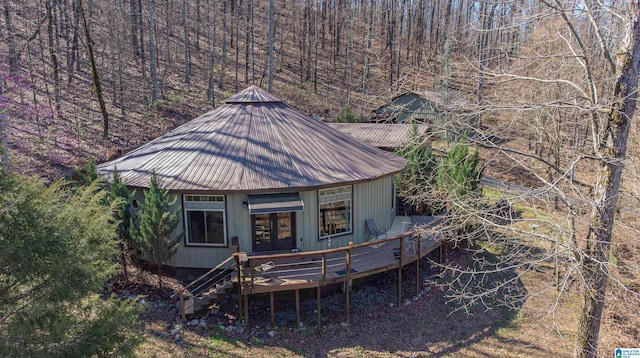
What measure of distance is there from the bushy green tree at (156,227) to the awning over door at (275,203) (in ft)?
6.24

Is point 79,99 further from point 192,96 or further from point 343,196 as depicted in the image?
point 343,196

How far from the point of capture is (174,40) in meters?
35.8

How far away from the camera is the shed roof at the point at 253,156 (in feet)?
36.3

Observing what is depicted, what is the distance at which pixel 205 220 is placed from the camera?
439 inches

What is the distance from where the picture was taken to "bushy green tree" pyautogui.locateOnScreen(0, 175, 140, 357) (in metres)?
4.74

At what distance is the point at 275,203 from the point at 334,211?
1.96 m

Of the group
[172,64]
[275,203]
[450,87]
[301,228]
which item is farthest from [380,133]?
[172,64]

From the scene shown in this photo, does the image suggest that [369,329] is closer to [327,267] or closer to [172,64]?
[327,267]

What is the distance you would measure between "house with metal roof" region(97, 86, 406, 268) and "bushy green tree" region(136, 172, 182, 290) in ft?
2.18

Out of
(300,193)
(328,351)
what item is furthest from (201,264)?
(328,351)

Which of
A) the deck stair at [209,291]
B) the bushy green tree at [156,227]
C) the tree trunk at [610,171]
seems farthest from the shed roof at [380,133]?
the tree trunk at [610,171]

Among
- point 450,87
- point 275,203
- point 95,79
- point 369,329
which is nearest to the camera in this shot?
point 369,329

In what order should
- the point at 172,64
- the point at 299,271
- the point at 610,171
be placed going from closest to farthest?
the point at 610,171, the point at 299,271, the point at 172,64

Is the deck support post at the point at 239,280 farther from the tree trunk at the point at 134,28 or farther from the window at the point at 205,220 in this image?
the tree trunk at the point at 134,28
